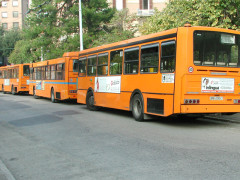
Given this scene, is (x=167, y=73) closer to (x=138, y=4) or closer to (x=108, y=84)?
(x=108, y=84)

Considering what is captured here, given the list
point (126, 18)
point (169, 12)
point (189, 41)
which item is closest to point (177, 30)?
point (189, 41)

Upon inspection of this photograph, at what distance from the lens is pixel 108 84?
1430 centimetres

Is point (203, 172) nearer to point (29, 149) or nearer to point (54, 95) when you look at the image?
point (29, 149)

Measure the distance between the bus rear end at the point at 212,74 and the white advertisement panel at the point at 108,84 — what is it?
4134mm

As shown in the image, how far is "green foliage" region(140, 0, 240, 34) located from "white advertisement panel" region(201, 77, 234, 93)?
4.55 metres

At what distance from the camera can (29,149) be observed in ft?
24.1

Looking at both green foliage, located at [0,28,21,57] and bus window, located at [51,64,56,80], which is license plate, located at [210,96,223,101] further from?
green foliage, located at [0,28,21,57]

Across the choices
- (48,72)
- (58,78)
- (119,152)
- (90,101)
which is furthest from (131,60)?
(48,72)

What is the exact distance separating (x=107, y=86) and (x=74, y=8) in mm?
20179

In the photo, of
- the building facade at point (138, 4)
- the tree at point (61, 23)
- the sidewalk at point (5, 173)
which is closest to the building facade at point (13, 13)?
the tree at point (61, 23)

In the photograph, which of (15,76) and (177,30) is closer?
(177,30)

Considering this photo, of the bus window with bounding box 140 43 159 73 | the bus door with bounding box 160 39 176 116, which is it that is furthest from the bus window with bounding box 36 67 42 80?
the bus door with bounding box 160 39 176 116

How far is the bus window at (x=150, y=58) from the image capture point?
10.9 metres

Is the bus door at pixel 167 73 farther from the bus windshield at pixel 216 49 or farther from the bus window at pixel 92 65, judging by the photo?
the bus window at pixel 92 65
